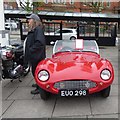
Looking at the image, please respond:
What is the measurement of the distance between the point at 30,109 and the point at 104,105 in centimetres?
152

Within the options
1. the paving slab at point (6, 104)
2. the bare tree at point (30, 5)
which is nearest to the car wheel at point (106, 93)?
the paving slab at point (6, 104)

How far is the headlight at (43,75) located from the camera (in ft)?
14.1

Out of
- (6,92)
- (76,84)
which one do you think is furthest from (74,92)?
→ (6,92)

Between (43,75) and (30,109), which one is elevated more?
(43,75)

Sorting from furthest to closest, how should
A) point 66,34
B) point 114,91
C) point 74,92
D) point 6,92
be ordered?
point 66,34 < point 6,92 < point 114,91 < point 74,92

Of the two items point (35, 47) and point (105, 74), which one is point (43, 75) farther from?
point (105, 74)

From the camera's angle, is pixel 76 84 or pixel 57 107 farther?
pixel 57 107

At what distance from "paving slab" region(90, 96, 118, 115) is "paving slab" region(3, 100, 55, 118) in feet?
2.84

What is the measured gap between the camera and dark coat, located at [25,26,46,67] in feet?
15.9

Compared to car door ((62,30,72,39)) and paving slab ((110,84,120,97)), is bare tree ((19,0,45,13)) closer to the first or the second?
car door ((62,30,72,39))

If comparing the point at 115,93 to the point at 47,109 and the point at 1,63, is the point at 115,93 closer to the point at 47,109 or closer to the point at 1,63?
the point at 47,109

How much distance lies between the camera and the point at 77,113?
399 cm

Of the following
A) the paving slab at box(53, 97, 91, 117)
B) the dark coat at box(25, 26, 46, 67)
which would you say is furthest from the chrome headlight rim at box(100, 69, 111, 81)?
the dark coat at box(25, 26, 46, 67)

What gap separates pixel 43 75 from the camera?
14.4ft
